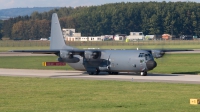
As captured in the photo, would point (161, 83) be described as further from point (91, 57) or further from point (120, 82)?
point (91, 57)

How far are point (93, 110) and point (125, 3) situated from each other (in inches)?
6591

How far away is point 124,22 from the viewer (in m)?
163

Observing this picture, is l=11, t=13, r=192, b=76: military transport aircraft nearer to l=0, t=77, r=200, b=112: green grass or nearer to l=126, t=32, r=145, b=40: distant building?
l=0, t=77, r=200, b=112: green grass

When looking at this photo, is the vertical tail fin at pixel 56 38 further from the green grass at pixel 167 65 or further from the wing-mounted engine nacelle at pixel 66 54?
the green grass at pixel 167 65

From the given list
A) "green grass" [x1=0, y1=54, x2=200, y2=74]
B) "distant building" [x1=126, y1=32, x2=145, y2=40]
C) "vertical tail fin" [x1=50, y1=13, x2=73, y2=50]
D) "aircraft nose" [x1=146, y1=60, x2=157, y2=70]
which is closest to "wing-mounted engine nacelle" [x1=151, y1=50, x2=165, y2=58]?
"green grass" [x1=0, y1=54, x2=200, y2=74]

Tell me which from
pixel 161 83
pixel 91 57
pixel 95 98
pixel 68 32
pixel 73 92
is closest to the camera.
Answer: pixel 95 98

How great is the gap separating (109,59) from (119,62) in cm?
124

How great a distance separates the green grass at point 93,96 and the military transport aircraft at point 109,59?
5.68 m

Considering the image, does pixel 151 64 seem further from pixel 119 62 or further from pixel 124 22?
pixel 124 22

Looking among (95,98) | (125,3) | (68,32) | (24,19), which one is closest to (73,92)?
(95,98)

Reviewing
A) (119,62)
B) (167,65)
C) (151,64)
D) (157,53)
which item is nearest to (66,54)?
(119,62)

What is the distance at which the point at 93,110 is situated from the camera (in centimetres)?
2278

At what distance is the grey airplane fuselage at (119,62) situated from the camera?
41.8m

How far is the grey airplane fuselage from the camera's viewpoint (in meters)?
41.8
